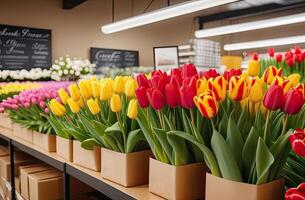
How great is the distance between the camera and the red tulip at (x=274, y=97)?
26.8 inches

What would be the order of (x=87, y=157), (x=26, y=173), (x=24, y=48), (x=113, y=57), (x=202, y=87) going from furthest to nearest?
1. (x=113, y=57)
2. (x=24, y=48)
3. (x=26, y=173)
4. (x=87, y=157)
5. (x=202, y=87)

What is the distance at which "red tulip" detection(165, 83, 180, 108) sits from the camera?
2.63 ft

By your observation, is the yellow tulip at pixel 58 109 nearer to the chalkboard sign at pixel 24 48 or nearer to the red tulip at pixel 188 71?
the red tulip at pixel 188 71

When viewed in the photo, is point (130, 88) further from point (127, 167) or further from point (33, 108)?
point (33, 108)

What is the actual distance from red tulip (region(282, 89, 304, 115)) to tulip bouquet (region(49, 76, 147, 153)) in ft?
1.38

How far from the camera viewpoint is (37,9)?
7273 millimetres

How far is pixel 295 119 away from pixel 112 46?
8012mm

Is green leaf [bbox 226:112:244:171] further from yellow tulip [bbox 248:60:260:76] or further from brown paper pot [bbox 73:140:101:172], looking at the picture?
brown paper pot [bbox 73:140:101:172]

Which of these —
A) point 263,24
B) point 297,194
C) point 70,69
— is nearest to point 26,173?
point 297,194

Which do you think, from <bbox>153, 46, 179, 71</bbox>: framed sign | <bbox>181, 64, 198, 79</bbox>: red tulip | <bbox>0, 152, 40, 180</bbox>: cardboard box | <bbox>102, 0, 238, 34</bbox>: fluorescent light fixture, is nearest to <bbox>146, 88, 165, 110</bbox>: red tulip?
<bbox>181, 64, 198, 79</bbox>: red tulip

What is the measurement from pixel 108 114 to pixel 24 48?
664 cm

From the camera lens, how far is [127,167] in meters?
1.03

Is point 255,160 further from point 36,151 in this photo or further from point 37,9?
point 37,9

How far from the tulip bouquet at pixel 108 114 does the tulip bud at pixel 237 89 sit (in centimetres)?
31
